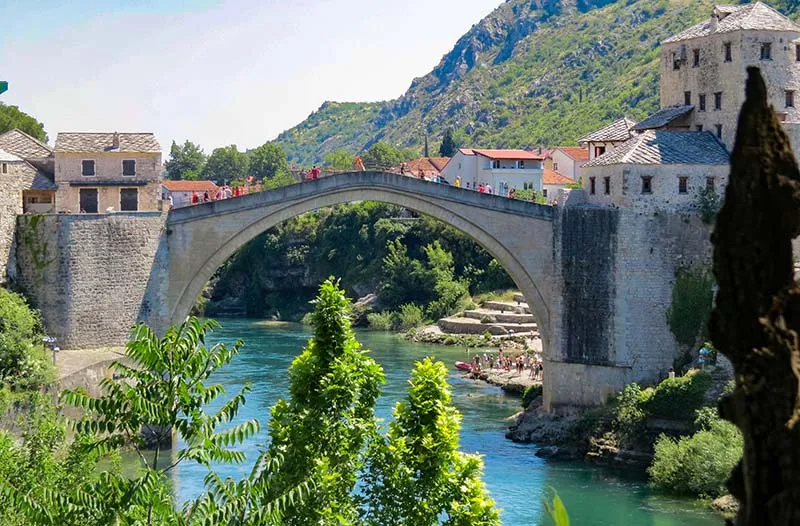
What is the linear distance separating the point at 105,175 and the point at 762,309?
117 feet

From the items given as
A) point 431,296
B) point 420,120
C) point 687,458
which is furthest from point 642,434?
point 420,120

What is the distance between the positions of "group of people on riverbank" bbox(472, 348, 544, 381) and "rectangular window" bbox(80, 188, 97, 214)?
60.5ft

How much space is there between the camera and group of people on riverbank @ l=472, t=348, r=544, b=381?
52844 mm

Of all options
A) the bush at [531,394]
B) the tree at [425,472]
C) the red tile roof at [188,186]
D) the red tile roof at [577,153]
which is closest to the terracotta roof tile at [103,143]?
the bush at [531,394]

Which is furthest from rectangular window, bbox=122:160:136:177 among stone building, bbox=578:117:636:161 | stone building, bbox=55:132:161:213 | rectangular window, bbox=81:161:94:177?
stone building, bbox=578:117:636:161

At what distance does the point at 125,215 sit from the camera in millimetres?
40000

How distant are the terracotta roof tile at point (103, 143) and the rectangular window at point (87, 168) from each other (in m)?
0.37

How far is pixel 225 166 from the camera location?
415 feet

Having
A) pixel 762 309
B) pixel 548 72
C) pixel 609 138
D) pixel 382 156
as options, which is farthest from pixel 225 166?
pixel 762 309

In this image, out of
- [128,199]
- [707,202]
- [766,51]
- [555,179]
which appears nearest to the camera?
[707,202]

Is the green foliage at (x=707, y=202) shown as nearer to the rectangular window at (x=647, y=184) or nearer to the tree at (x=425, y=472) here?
the rectangular window at (x=647, y=184)

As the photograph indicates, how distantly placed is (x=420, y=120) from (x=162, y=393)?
147 m

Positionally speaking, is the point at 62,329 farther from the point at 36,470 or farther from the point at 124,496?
the point at 124,496

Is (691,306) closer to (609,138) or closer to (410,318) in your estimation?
(609,138)
